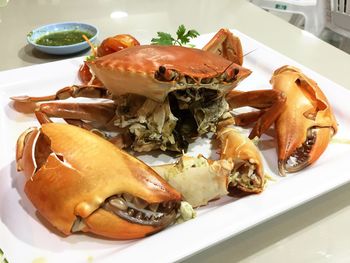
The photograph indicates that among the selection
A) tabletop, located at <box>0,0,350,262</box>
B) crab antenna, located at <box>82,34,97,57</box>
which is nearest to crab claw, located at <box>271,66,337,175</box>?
tabletop, located at <box>0,0,350,262</box>

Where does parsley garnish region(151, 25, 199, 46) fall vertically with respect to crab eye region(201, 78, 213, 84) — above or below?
below

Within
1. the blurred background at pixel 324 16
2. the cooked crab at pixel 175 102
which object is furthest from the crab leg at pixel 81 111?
the blurred background at pixel 324 16

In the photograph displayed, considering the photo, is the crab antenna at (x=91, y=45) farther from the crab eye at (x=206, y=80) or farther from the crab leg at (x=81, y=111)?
the crab eye at (x=206, y=80)

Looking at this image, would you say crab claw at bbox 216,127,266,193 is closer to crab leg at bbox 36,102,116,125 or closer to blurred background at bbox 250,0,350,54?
crab leg at bbox 36,102,116,125

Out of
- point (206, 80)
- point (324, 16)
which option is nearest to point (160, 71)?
point (206, 80)

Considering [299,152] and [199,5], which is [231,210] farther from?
[199,5]

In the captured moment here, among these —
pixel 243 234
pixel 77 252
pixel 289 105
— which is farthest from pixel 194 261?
pixel 289 105

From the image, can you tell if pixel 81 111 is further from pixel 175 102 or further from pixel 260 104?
pixel 260 104
